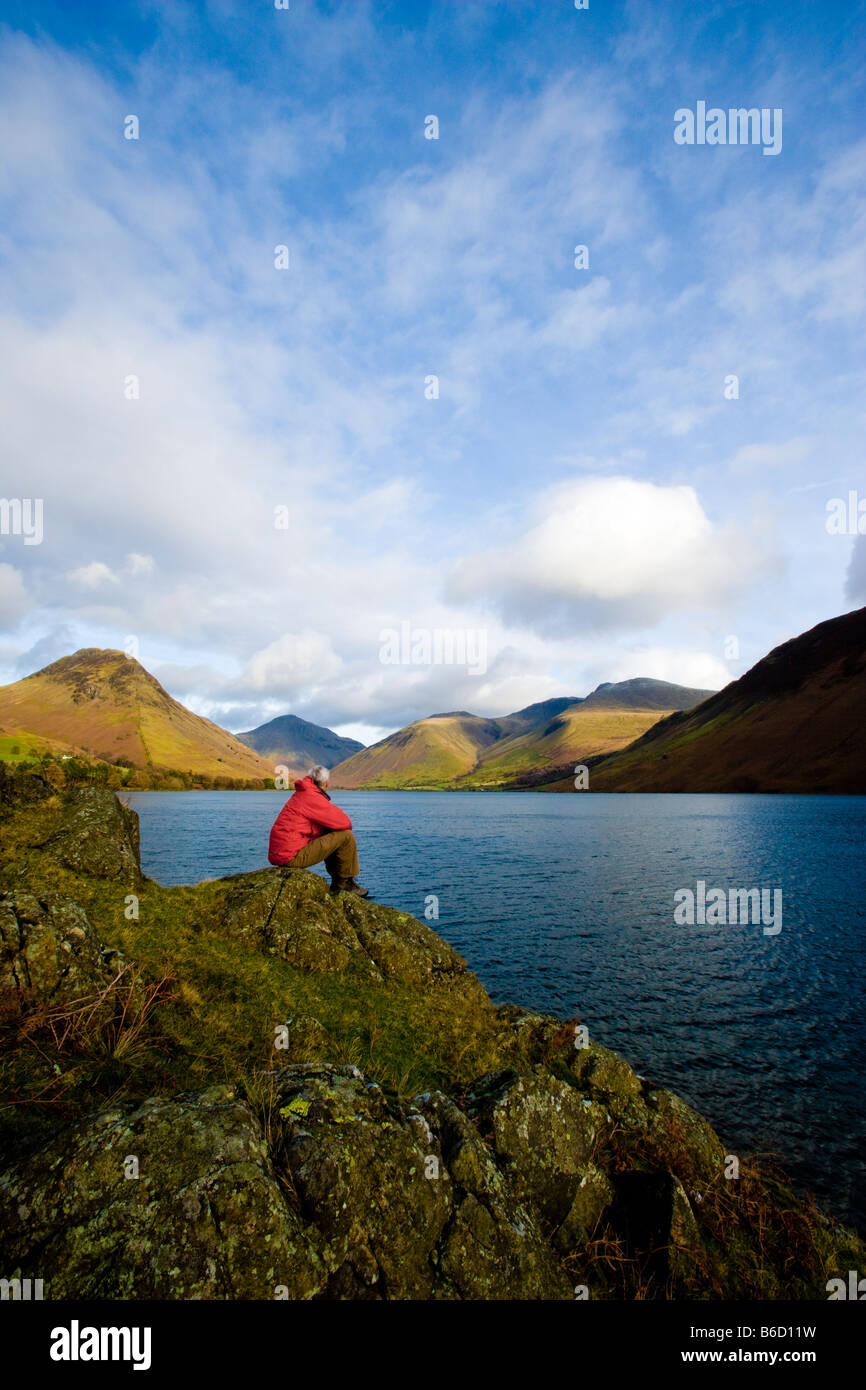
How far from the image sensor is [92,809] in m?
14.7

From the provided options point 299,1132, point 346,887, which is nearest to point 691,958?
point 346,887

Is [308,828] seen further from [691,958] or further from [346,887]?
[691,958]

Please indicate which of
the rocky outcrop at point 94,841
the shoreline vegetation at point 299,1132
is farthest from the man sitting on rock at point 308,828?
the rocky outcrop at point 94,841

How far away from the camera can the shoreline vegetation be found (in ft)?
17.2

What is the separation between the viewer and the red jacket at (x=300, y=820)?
1667 cm

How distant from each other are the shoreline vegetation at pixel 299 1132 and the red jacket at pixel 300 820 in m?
1.52

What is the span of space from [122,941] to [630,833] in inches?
3355

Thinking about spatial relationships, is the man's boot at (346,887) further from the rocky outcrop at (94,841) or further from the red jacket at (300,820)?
the rocky outcrop at (94,841)

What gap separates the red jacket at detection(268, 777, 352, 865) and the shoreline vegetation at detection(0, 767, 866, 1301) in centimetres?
152

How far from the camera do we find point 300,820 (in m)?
16.8

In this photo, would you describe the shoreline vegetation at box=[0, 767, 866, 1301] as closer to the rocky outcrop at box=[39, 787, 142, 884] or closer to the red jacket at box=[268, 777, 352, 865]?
the rocky outcrop at box=[39, 787, 142, 884]

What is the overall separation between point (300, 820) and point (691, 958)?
77.8 ft

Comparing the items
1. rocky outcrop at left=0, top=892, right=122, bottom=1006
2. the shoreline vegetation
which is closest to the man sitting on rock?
the shoreline vegetation

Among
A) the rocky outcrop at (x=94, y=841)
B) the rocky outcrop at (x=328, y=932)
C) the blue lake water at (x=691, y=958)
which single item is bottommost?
the blue lake water at (x=691, y=958)
